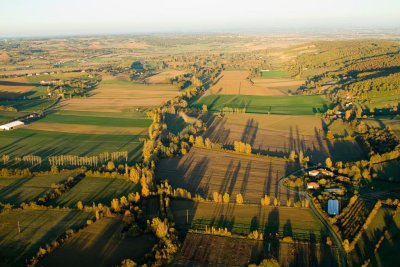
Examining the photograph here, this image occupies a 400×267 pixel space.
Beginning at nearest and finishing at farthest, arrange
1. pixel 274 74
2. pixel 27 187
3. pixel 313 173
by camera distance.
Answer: pixel 27 187
pixel 313 173
pixel 274 74

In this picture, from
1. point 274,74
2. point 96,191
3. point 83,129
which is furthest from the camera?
point 274,74

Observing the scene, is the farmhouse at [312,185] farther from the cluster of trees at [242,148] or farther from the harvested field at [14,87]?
the harvested field at [14,87]

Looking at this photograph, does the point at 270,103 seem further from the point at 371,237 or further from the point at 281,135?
the point at 371,237

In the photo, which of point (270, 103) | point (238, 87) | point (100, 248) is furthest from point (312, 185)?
point (238, 87)

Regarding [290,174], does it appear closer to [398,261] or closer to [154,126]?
[398,261]

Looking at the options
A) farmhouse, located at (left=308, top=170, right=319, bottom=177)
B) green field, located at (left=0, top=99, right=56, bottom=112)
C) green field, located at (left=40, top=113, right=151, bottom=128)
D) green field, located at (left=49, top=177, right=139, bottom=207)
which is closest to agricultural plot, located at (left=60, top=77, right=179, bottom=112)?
green field, located at (left=0, top=99, right=56, bottom=112)

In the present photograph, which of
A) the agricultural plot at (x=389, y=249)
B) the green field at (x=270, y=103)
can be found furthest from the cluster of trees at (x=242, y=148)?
the green field at (x=270, y=103)
